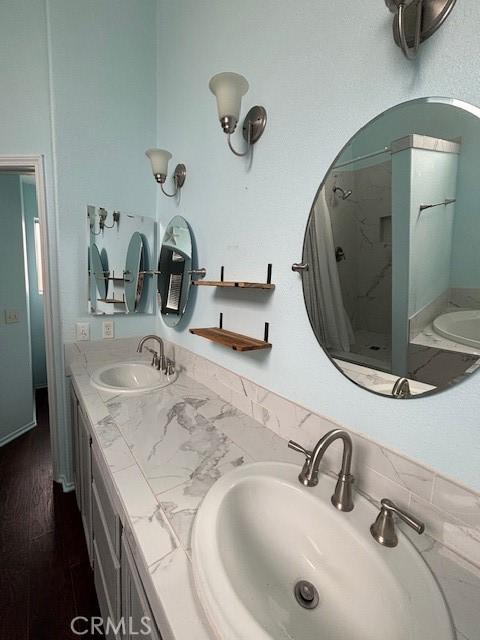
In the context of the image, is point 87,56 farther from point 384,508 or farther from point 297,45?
point 384,508

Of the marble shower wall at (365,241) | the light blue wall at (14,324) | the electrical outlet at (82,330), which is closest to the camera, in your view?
the marble shower wall at (365,241)

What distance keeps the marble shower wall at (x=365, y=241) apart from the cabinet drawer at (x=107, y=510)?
890mm

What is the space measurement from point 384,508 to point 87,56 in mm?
2416

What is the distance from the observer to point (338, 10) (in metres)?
0.77

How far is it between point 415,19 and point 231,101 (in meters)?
0.54

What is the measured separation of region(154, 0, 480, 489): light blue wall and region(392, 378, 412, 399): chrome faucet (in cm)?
2

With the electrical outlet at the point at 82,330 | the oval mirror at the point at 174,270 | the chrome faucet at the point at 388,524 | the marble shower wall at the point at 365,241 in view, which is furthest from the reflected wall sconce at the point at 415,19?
the electrical outlet at the point at 82,330

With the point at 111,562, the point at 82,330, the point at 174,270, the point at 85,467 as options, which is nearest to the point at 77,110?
the point at 174,270

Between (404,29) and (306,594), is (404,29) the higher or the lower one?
the higher one

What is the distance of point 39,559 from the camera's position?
4.52 ft

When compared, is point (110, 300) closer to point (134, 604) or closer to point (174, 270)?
point (174, 270)

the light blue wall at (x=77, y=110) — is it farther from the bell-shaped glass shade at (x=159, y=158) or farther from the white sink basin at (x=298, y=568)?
the white sink basin at (x=298, y=568)

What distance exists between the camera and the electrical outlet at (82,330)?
1.73 m

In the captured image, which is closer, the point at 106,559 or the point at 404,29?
the point at 404,29
